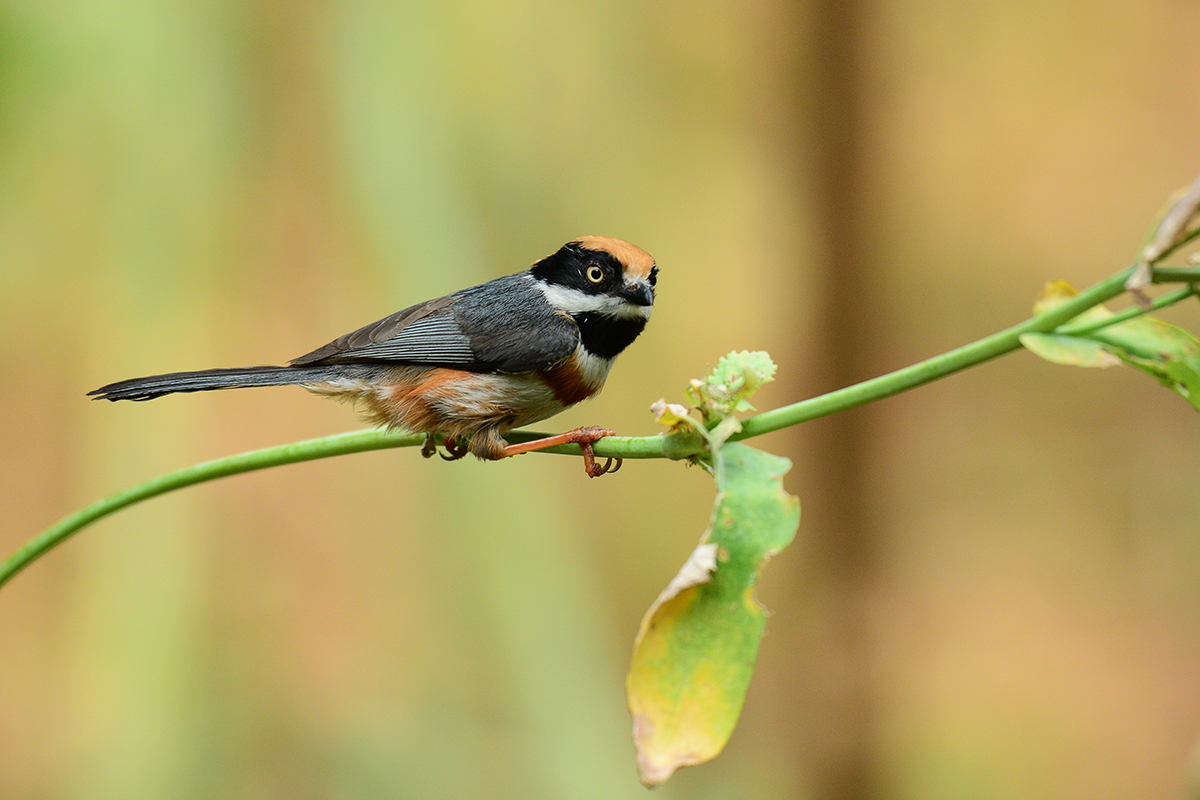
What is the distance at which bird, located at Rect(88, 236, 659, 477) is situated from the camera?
3.01 metres

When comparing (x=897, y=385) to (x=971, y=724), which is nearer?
(x=897, y=385)

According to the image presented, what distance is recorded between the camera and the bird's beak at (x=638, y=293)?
9.65 feet

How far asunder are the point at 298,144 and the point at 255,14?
92 centimetres

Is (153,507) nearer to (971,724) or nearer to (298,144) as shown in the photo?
(298,144)

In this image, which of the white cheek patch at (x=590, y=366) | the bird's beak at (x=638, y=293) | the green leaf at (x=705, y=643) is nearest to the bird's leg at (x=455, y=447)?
the white cheek patch at (x=590, y=366)

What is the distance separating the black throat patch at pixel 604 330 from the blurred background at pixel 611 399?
2.98m

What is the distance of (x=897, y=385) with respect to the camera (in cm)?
145

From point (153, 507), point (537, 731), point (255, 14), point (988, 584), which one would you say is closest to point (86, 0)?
point (255, 14)

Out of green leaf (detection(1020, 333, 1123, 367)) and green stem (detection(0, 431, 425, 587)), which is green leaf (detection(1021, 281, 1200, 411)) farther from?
green stem (detection(0, 431, 425, 587))

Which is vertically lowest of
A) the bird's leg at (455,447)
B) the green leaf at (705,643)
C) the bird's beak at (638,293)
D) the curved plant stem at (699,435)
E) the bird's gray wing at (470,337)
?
the green leaf at (705,643)

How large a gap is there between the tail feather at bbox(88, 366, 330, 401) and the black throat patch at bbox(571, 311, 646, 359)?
914 mm

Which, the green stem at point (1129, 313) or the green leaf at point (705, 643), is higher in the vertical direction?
the green stem at point (1129, 313)

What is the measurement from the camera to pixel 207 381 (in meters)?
2.81

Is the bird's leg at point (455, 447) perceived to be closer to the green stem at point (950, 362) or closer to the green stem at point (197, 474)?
the green stem at point (197, 474)
